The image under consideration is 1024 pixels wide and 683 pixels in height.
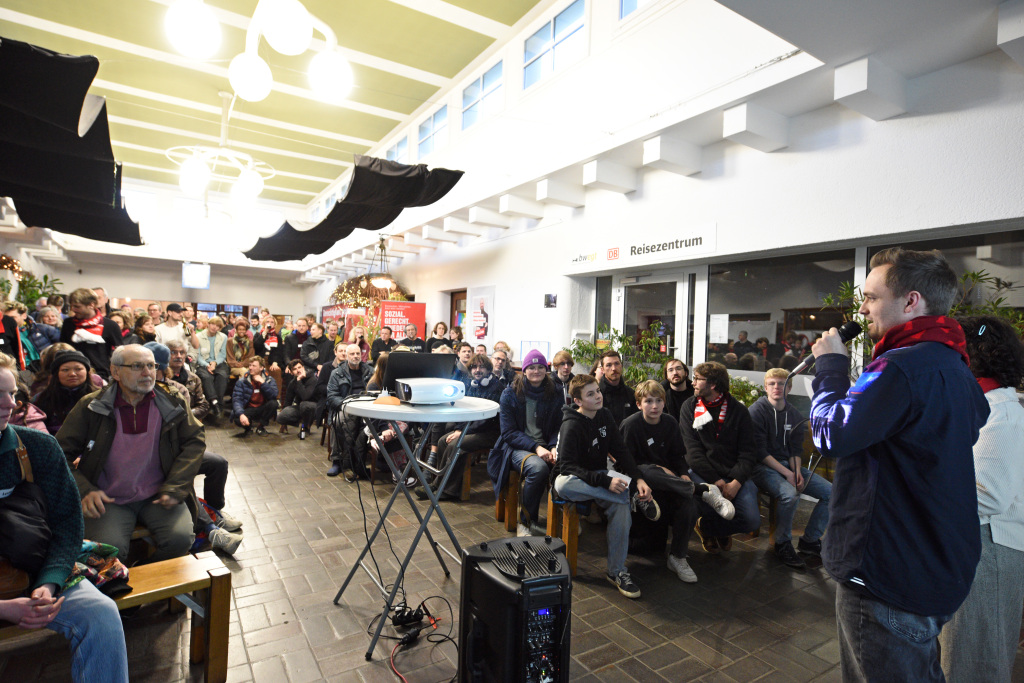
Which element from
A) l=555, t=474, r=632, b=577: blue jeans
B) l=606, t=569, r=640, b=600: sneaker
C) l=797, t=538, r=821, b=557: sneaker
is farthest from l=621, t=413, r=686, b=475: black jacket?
l=797, t=538, r=821, b=557: sneaker

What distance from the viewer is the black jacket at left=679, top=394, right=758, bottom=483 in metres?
3.63

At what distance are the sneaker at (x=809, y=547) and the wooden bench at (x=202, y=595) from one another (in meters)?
3.58

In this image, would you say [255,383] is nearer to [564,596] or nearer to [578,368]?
[578,368]

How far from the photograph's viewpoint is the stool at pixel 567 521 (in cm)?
323

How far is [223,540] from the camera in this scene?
131 inches

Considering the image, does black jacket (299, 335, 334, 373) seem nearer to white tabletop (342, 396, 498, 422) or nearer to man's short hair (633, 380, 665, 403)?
man's short hair (633, 380, 665, 403)

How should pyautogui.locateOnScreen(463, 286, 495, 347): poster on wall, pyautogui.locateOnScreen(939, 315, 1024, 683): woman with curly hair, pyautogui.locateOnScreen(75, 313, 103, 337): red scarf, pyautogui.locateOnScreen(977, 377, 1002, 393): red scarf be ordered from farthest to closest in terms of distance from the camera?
pyautogui.locateOnScreen(463, 286, 495, 347): poster on wall, pyautogui.locateOnScreen(75, 313, 103, 337): red scarf, pyautogui.locateOnScreen(977, 377, 1002, 393): red scarf, pyautogui.locateOnScreen(939, 315, 1024, 683): woman with curly hair

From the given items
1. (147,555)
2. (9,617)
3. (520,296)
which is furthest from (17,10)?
(9,617)

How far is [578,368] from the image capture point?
6.64 meters

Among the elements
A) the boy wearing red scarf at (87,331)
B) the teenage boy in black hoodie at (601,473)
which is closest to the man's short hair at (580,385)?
the teenage boy in black hoodie at (601,473)

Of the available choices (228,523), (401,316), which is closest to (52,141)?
(228,523)

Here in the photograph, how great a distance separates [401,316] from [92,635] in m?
8.41

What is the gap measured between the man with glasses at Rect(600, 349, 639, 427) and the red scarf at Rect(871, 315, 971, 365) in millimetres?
2994

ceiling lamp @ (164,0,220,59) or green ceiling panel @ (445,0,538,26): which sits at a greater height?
green ceiling panel @ (445,0,538,26)
